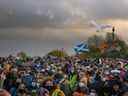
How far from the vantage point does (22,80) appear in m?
19.5

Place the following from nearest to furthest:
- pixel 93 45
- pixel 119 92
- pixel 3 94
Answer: pixel 3 94, pixel 119 92, pixel 93 45

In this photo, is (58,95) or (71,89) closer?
(58,95)

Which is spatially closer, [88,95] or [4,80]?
[88,95]

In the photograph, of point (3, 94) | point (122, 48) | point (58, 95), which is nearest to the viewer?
point (3, 94)

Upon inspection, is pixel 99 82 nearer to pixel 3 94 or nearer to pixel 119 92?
pixel 119 92

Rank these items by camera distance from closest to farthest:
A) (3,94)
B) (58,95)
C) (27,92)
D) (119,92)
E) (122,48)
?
(3,94) < (119,92) < (58,95) < (27,92) < (122,48)

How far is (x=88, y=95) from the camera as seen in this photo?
1602cm

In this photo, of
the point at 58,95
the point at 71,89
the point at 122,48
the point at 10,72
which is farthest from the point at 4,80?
the point at 122,48

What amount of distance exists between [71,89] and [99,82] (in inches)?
96.1

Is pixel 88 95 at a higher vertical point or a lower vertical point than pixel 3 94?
lower

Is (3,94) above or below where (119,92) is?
above

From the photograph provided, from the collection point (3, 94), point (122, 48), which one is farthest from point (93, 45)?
point (3, 94)

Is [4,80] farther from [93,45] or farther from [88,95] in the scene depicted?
[93,45]

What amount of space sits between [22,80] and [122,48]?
10722 centimetres
